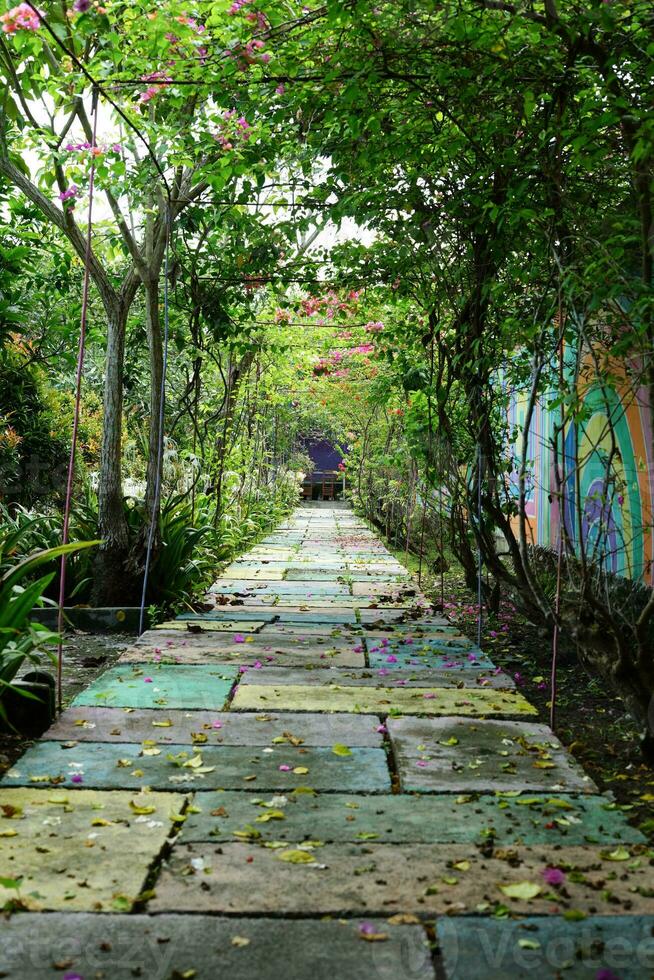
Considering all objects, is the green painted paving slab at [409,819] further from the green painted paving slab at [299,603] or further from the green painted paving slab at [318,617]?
the green painted paving slab at [299,603]

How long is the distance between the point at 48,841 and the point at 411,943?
0.93 meters

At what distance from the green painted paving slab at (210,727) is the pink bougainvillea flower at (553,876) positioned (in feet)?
3.32

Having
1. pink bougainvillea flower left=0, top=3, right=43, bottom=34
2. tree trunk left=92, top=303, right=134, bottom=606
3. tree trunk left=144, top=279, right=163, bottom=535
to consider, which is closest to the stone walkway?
tree trunk left=92, top=303, right=134, bottom=606

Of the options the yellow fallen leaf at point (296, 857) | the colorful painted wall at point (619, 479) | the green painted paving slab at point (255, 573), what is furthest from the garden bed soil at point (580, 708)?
the green painted paving slab at point (255, 573)

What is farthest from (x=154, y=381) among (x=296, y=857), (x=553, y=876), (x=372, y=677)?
(x=553, y=876)

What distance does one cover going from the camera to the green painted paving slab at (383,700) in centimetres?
330

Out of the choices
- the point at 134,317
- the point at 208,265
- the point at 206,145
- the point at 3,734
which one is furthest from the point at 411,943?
the point at 134,317

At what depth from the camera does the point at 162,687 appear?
3580mm

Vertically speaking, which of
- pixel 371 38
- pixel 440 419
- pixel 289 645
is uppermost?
pixel 371 38

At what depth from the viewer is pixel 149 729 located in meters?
3.00

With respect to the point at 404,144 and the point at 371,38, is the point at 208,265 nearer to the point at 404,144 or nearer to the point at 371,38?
the point at 404,144

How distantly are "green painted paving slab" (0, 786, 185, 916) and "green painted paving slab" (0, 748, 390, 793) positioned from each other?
0.10m

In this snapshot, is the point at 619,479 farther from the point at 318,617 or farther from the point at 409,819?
the point at 318,617

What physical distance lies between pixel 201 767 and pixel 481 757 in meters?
0.88
